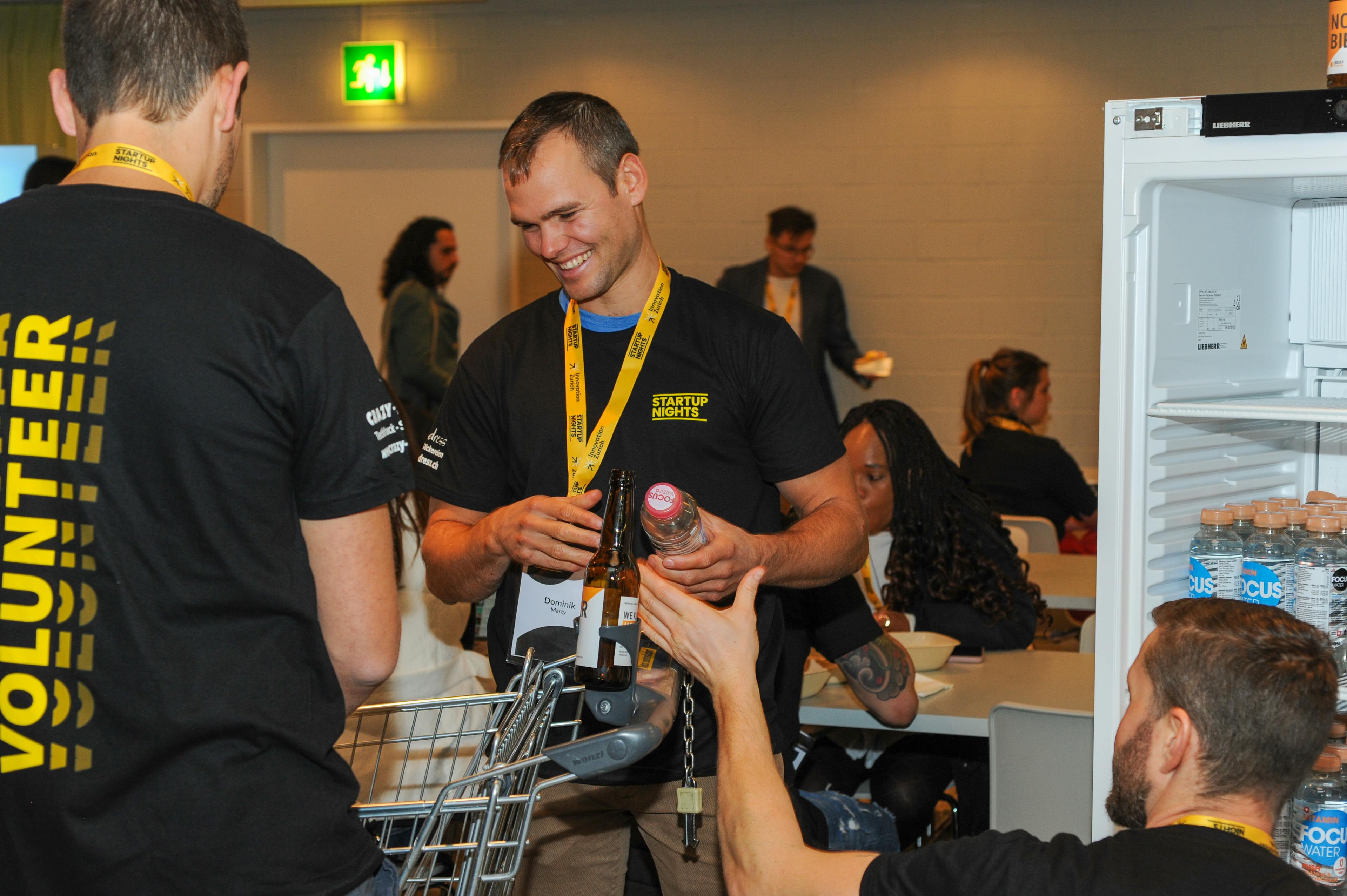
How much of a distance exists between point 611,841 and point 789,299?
494cm

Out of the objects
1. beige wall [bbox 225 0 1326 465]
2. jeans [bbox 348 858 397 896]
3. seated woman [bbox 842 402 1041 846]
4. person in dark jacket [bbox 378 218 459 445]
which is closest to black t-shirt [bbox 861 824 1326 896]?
jeans [bbox 348 858 397 896]

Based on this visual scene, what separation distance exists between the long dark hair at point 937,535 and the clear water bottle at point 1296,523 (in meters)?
1.48

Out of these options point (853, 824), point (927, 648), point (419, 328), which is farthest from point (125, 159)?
point (419, 328)

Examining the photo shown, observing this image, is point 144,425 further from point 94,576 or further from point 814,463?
point 814,463

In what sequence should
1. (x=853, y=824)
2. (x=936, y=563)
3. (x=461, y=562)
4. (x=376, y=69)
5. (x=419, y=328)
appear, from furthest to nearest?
1. (x=376, y=69)
2. (x=419, y=328)
3. (x=936, y=563)
4. (x=853, y=824)
5. (x=461, y=562)

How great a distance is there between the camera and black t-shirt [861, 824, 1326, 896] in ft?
4.03

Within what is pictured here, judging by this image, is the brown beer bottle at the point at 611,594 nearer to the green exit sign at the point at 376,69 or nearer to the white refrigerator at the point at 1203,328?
the white refrigerator at the point at 1203,328

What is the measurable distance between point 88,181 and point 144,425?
0.87 ft

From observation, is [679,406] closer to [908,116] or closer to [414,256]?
[414,256]

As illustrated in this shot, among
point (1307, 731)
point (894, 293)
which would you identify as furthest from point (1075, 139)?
point (1307, 731)

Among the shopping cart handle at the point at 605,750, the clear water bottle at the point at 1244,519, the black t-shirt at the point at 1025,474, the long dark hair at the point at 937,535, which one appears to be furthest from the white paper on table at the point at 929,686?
the black t-shirt at the point at 1025,474

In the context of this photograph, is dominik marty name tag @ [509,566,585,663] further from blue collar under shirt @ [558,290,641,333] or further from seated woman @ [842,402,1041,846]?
seated woman @ [842,402,1041,846]

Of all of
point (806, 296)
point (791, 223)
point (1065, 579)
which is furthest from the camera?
point (806, 296)

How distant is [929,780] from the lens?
2.98 meters
